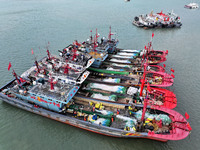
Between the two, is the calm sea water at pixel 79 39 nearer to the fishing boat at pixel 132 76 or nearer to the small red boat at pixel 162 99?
the small red boat at pixel 162 99

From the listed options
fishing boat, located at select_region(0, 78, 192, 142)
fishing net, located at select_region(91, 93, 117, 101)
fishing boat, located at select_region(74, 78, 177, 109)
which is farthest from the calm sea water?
fishing net, located at select_region(91, 93, 117, 101)

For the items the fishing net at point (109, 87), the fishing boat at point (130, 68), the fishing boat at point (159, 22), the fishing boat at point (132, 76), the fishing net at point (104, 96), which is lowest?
the fishing net at point (104, 96)

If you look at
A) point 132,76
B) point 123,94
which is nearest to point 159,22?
point 132,76

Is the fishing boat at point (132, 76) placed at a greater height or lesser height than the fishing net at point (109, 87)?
greater

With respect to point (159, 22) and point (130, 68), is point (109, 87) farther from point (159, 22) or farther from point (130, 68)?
point (159, 22)

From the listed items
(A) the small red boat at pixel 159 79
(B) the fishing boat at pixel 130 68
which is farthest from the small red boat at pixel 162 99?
(B) the fishing boat at pixel 130 68

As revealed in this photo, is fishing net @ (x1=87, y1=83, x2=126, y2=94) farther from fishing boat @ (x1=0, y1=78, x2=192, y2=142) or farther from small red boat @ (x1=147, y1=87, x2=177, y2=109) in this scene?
small red boat @ (x1=147, y1=87, x2=177, y2=109)
